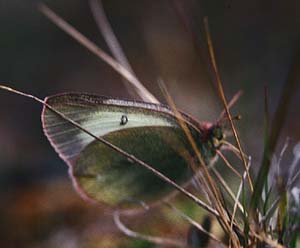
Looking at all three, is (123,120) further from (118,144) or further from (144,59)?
(144,59)

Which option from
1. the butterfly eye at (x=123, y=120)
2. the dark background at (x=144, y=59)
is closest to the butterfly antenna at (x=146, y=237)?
the butterfly eye at (x=123, y=120)

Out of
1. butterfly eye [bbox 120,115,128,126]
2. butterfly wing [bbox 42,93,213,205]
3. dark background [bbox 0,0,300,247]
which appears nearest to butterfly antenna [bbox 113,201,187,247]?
butterfly wing [bbox 42,93,213,205]

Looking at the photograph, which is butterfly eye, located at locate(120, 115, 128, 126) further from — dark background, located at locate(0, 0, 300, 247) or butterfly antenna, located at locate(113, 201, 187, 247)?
dark background, located at locate(0, 0, 300, 247)

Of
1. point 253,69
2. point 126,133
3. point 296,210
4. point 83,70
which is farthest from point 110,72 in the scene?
point 296,210

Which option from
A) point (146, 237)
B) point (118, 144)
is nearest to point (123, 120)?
point (118, 144)

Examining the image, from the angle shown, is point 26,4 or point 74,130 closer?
point 74,130

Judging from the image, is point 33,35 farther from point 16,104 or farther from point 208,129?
point 208,129
